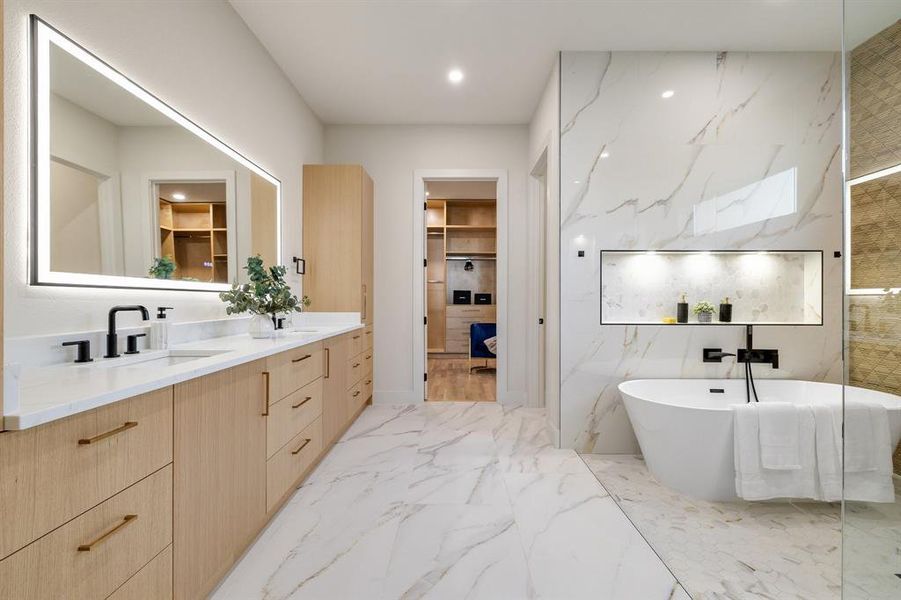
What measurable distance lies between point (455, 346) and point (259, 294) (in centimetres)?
514

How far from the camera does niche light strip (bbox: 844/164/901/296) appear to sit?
1254mm

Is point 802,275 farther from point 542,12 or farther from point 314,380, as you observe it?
point 314,380

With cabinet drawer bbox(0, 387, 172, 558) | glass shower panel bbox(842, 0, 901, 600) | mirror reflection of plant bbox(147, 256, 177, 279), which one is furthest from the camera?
mirror reflection of plant bbox(147, 256, 177, 279)

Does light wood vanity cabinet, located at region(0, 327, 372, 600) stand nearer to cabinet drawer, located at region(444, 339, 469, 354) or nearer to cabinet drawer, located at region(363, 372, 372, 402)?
cabinet drawer, located at region(363, 372, 372, 402)

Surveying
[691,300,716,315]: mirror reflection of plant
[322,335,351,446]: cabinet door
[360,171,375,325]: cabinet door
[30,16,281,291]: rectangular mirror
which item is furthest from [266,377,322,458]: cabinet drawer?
[691,300,716,315]: mirror reflection of plant

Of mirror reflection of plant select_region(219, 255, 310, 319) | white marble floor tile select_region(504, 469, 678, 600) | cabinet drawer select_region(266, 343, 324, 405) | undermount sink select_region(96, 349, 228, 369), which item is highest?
mirror reflection of plant select_region(219, 255, 310, 319)

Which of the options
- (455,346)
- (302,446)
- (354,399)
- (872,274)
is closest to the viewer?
(872,274)

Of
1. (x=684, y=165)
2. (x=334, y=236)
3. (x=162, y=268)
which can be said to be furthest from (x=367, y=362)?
(x=684, y=165)

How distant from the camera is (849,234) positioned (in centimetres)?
136

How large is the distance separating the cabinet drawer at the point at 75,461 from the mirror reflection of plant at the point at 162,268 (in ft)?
3.12

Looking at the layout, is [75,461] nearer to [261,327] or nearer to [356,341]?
[261,327]

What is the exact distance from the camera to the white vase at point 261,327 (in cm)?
244

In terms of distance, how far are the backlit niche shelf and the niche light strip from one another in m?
1.69

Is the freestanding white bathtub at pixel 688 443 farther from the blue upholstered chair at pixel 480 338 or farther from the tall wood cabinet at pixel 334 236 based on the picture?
the blue upholstered chair at pixel 480 338
